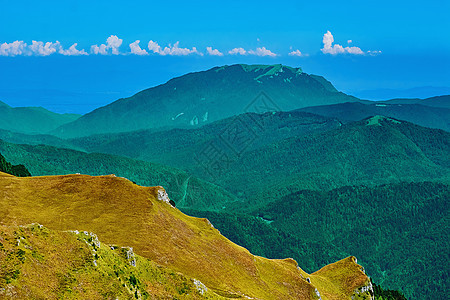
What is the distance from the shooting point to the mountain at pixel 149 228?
260ft

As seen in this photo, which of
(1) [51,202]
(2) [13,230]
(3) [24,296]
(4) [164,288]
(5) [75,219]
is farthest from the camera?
(1) [51,202]

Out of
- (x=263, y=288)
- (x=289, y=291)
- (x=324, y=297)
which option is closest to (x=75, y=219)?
(x=263, y=288)

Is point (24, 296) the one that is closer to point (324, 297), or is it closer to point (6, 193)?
point (6, 193)

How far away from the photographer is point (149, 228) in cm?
8450

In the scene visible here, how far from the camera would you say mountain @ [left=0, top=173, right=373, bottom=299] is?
260 feet

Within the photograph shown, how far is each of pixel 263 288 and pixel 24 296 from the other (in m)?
51.5

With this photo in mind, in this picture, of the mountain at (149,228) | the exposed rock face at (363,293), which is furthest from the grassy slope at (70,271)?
the exposed rock face at (363,293)

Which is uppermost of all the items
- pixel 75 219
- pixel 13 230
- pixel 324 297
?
pixel 13 230

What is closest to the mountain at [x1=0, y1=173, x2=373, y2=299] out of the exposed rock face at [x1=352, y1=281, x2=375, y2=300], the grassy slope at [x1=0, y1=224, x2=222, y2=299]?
the grassy slope at [x1=0, y1=224, x2=222, y2=299]

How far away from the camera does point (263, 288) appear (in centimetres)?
8844

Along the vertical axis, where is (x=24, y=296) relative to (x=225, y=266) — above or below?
above

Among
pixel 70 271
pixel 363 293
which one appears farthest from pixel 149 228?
pixel 363 293

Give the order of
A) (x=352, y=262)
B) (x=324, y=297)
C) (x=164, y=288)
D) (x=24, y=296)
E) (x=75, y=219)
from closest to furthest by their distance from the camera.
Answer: (x=24, y=296) → (x=164, y=288) → (x=75, y=219) → (x=324, y=297) → (x=352, y=262)

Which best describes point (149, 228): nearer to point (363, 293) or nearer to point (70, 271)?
point (70, 271)
